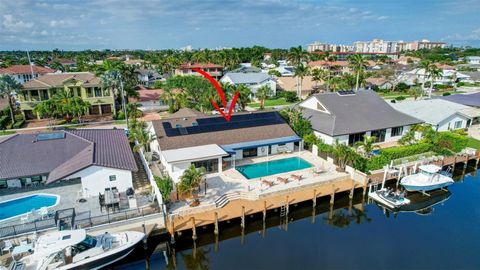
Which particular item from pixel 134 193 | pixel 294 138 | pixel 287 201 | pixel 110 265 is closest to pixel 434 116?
pixel 294 138

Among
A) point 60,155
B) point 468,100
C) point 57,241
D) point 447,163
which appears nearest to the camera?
point 57,241

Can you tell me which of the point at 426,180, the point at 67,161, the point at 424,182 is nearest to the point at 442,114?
the point at 426,180

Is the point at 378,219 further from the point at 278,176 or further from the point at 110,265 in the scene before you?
the point at 110,265

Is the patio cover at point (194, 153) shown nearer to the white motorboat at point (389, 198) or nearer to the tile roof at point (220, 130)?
the tile roof at point (220, 130)

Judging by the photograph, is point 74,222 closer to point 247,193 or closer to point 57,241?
point 57,241

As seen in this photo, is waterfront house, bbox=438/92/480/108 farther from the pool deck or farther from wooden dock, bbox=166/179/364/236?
wooden dock, bbox=166/179/364/236

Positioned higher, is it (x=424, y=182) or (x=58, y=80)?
(x=58, y=80)
